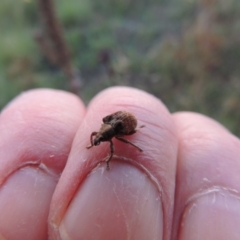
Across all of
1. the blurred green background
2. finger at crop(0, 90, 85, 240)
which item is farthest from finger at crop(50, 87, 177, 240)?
the blurred green background

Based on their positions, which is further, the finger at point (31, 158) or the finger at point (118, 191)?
the finger at point (31, 158)

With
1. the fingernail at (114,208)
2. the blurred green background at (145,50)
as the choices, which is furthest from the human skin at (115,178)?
the blurred green background at (145,50)

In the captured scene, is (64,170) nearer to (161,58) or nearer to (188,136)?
Result: (188,136)

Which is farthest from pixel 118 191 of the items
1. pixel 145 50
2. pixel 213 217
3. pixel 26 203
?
pixel 145 50

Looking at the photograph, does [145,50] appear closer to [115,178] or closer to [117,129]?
[117,129]

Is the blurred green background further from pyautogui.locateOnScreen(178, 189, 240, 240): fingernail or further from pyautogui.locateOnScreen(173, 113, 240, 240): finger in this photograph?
pyautogui.locateOnScreen(178, 189, 240, 240): fingernail

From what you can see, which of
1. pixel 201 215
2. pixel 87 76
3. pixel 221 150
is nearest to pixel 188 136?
pixel 221 150

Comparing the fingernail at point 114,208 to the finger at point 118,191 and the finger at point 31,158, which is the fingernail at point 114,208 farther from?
the finger at point 31,158
